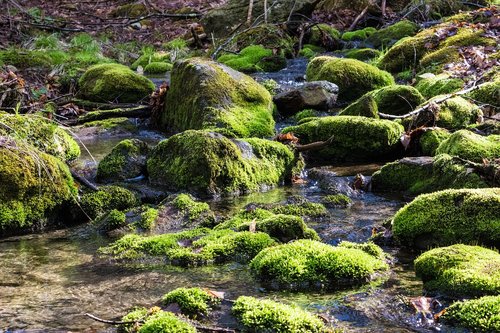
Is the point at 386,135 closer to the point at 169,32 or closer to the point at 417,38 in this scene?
the point at 417,38

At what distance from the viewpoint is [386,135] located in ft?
27.0

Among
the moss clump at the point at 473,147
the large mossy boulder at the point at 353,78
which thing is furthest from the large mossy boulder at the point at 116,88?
the moss clump at the point at 473,147

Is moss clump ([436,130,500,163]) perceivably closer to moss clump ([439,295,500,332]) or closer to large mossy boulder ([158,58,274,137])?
large mossy boulder ([158,58,274,137])

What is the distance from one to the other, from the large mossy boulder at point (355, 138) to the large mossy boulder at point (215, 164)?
931 millimetres

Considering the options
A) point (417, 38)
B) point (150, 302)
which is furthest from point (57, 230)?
point (417, 38)

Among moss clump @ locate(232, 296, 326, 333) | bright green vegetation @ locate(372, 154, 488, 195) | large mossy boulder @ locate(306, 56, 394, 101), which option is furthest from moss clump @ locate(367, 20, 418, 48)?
moss clump @ locate(232, 296, 326, 333)

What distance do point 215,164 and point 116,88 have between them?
5.87 metres

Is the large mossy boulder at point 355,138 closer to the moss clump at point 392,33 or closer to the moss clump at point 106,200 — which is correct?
the moss clump at point 106,200

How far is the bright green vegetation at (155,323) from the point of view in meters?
3.24

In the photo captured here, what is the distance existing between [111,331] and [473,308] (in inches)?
79.1

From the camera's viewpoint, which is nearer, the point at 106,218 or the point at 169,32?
the point at 106,218

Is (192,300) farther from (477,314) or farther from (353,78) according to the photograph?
(353,78)

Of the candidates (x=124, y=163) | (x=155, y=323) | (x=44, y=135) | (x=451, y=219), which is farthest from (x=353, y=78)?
(x=155, y=323)

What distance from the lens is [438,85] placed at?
10.6m
